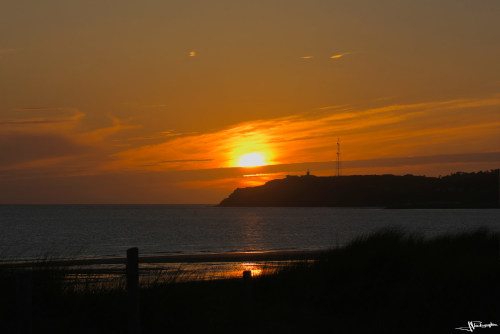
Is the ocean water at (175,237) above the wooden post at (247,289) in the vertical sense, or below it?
above

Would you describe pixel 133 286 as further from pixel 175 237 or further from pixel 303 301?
pixel 175 237

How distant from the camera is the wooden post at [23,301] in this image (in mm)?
10094

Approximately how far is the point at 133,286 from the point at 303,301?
5.76 meters

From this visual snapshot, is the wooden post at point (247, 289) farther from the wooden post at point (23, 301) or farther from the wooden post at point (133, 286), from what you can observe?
the wooden post at point (23, 301)

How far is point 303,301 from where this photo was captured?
14180mm

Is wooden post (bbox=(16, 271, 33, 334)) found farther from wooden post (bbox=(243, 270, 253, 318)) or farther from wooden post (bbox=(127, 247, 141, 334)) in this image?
wooden post (bbox=(243, 270, 253, 318))

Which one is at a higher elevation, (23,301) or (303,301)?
(23,301)

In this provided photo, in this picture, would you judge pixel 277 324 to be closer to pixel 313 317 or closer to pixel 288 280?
pixel 313 317

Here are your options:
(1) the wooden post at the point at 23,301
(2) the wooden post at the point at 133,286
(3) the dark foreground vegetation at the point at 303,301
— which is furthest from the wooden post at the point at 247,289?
(1) the wooden post at the point at 23,301

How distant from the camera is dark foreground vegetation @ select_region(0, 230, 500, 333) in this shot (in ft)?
38.5

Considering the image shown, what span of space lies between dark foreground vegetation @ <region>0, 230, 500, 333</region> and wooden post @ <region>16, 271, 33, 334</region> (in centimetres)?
2

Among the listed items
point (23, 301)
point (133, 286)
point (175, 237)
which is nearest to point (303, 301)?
point (133, 286)

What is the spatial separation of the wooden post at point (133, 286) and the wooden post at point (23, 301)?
1.84 meters

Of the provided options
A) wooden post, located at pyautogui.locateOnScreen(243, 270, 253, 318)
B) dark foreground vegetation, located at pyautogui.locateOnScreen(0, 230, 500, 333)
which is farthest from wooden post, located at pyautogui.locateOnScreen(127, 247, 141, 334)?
wooden post, located at pyautogui.locateOnScreen(243, 270, 253, 318)
